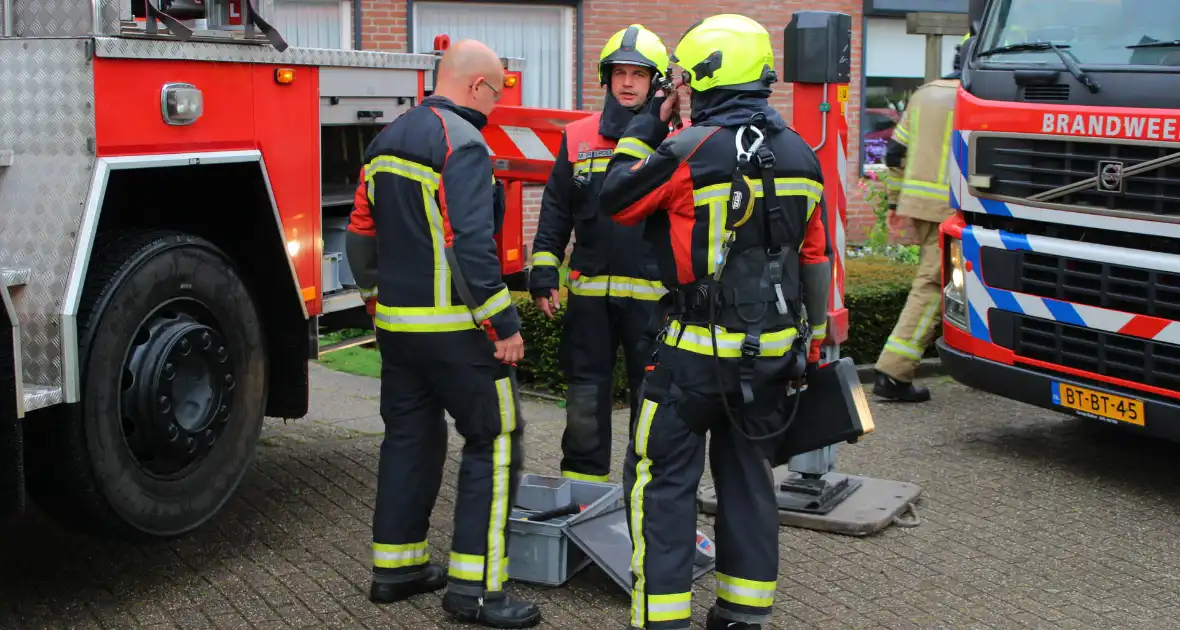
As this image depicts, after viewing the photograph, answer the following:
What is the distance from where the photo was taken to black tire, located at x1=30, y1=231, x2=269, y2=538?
4.06 m

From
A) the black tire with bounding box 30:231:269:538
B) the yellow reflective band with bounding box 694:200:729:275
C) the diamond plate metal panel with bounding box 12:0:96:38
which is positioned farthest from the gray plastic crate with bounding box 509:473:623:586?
the diamond plate metal panel with bounding box 12:0:96:38

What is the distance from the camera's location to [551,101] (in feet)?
39.5

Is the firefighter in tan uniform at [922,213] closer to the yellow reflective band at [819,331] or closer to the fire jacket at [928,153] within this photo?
the fire jacket at [928,153]

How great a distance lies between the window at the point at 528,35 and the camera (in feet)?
37.6

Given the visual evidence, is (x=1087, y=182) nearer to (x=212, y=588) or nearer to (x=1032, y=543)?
(x=1032, y=543)

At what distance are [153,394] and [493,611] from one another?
1262 millimetres

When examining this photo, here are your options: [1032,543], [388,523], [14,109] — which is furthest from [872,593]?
[14,109]

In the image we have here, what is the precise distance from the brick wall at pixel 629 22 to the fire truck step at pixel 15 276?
6.92 metres

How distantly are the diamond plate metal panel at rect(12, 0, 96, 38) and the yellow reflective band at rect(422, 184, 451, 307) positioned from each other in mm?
1144

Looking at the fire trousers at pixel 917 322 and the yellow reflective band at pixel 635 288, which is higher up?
the yellow reflective band at pixel 635 288

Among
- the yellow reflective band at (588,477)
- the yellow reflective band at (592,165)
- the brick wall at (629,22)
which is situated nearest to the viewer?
the yellow reflective band at (592,165)

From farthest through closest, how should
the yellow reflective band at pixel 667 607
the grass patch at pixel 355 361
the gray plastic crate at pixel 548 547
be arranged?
the grass patch at pixel 355 361, the gray plastic crate at pixel 548 547, the yellow reflective band at pixel 667 607

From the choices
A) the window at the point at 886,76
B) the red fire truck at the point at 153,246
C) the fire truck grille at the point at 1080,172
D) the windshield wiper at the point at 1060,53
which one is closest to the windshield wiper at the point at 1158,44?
the windshield wiper at the point at 1060,53

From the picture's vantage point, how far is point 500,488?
14.7 ft
